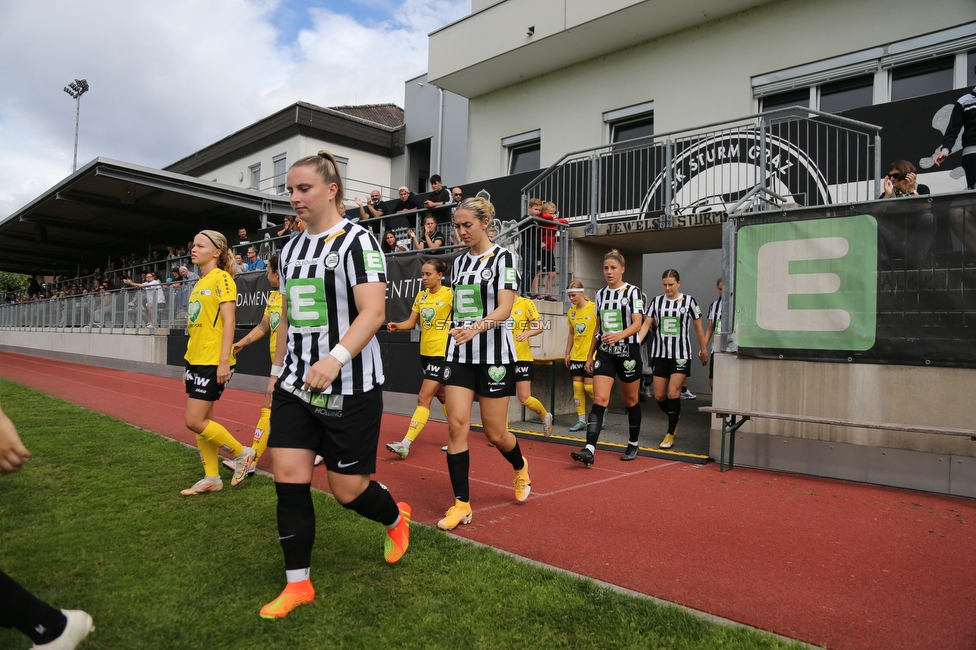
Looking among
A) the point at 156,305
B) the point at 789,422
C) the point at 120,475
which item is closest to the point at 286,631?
the point at 120,475

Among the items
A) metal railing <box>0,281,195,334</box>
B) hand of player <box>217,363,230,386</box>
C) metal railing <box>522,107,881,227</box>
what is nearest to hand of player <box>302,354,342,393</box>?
hand of player <box>217,363,230,386</box>

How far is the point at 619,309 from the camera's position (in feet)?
22.5

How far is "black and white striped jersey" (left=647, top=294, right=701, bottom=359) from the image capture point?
8.07m

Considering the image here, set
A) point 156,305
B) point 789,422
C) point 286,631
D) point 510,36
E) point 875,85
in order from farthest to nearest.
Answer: point 156,305 < point 510,36 < point 875,85 < point 789,422 < point 286,631

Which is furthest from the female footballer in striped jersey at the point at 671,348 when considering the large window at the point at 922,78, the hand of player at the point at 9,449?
the hand of player at the point at 9,449

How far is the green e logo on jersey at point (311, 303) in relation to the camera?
322 centimetres

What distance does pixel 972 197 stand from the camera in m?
5.61

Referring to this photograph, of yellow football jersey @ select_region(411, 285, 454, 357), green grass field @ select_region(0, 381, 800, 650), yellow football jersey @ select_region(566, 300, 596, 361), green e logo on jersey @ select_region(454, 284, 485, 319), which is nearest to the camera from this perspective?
green grass field @ select_region(0, 381, 800, 650)

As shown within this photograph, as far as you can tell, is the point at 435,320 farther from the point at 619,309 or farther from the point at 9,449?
the point at 9,449

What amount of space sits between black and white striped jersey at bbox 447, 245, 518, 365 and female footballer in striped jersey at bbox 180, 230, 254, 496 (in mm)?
1957

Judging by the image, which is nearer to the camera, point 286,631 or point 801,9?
point 286,631

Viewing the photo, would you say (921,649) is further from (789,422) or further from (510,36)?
(510,36)

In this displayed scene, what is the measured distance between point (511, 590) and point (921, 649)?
1.85 meters

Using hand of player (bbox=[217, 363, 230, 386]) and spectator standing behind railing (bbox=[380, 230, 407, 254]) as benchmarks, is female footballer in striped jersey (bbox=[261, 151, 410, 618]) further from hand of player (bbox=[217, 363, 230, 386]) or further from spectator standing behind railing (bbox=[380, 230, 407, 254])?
spectator standing behind railing (bbox=[380, 230, 407, 254])
